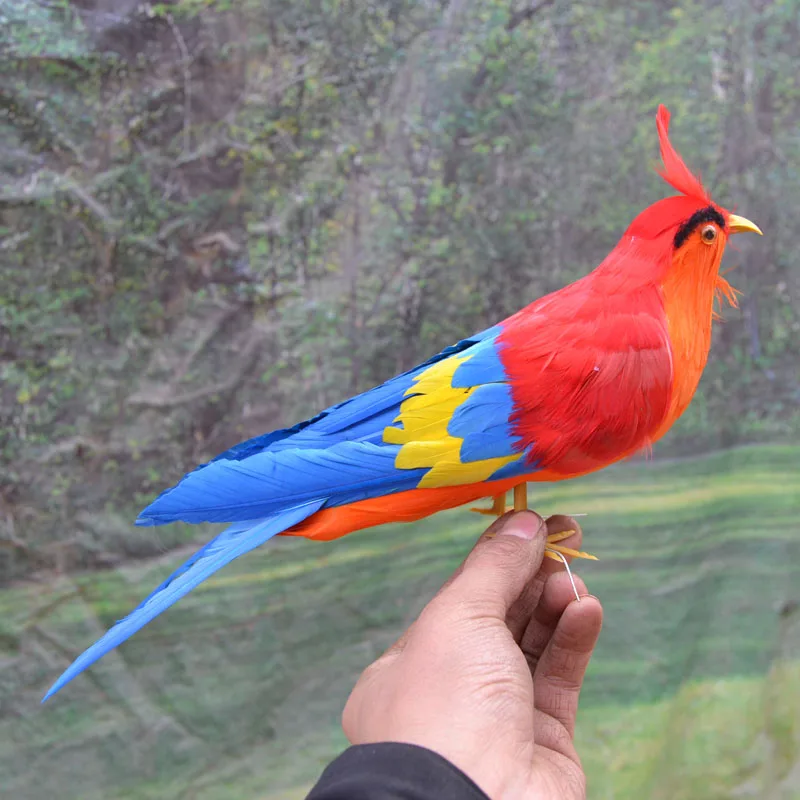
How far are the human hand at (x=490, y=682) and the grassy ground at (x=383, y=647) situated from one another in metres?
0.51

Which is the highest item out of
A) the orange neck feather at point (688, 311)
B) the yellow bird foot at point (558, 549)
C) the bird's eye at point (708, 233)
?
the bird's eye at point (708, 233)

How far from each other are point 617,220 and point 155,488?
1039 mm

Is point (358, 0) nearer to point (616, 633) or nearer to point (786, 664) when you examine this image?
point (616, 633)

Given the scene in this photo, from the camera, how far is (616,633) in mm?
1269

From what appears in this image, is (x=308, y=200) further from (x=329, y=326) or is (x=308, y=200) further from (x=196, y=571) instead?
(x=196, y=571)

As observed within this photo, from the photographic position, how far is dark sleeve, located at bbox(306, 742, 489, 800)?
493mm

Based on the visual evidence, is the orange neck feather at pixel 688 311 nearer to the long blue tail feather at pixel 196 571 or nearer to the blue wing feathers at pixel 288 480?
the blue wing feathers at pixel 288 480

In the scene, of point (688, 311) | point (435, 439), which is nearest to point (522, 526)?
point (435, 439)

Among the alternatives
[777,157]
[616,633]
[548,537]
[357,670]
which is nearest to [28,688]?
[357,670]

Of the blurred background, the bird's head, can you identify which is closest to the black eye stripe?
the bird's head

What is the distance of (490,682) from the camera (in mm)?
598

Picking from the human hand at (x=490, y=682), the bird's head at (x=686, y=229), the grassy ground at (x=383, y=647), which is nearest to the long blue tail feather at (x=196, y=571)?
the human hand at (x=490, y=682)

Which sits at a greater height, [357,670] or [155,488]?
[155,488]

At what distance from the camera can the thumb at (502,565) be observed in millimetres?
654
